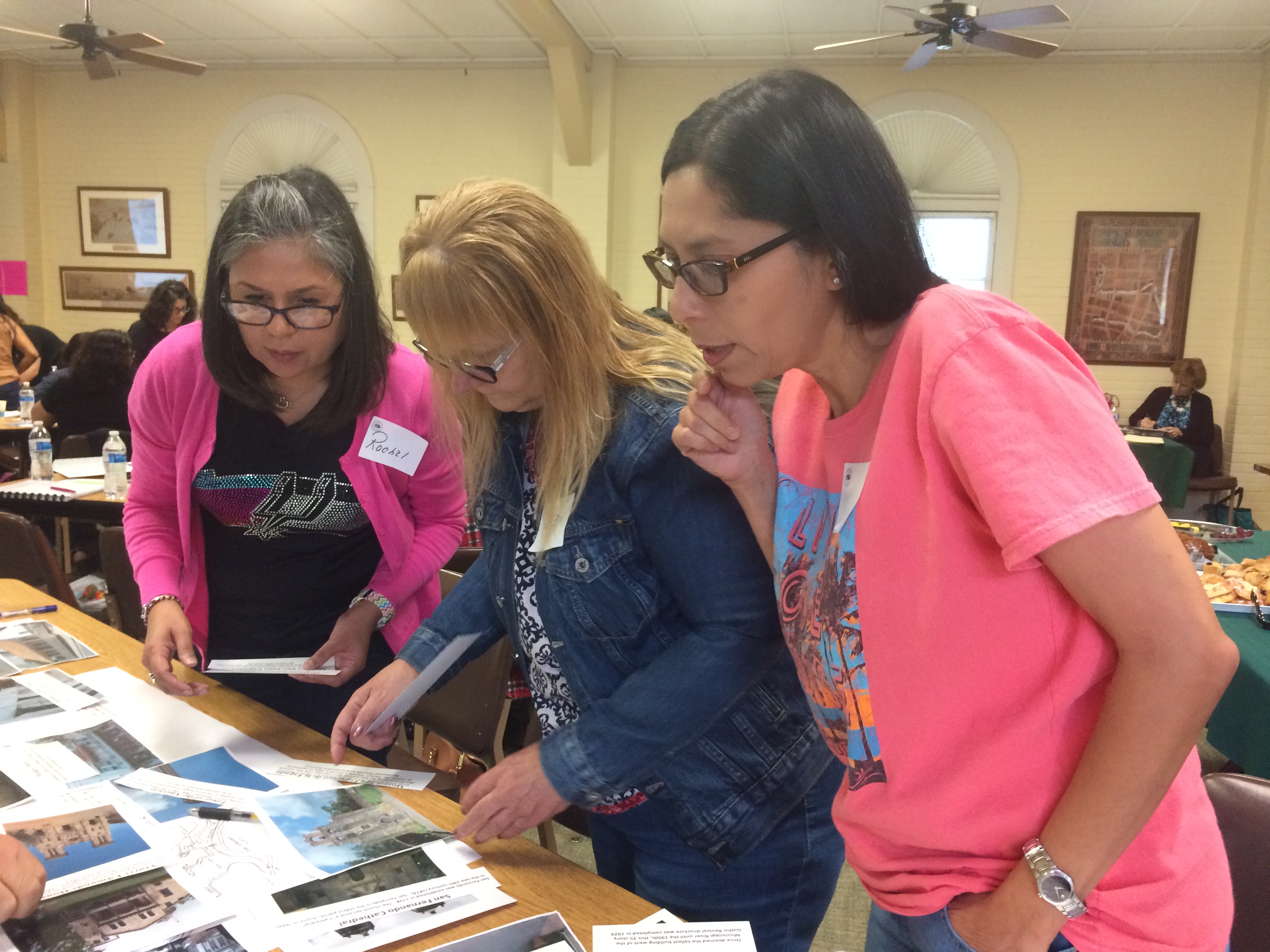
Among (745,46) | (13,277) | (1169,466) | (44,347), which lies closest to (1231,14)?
(1169,466)

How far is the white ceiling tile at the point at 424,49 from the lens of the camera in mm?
7172

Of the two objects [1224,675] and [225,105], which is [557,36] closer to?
[225,105]

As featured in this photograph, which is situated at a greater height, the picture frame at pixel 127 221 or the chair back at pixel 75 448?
the picture frame at pixel 127 221

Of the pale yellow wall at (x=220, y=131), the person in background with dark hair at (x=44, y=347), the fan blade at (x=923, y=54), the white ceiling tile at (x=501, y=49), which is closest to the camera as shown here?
the fan blade at (x=923, y=54)

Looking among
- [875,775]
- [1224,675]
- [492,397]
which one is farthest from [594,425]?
[1224,675]

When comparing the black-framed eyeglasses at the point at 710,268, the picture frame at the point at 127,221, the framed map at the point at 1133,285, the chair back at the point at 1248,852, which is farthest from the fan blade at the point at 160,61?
the chair back at the point at 1248,852

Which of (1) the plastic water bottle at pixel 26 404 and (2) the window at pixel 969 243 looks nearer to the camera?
(1) the plastic water bottle at pixel 26 404

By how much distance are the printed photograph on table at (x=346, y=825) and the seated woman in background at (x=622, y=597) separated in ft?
A: 0.30

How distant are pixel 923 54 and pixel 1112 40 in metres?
1.98

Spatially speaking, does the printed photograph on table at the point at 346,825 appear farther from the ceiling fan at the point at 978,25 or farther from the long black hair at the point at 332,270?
the ceiling fan at the point at 978,25

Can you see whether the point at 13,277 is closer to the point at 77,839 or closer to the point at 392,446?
the point at 392,446

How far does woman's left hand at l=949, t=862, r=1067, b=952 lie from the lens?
28.8 inches

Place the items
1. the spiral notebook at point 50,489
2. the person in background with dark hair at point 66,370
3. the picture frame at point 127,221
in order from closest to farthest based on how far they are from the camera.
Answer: the spiral notebook at point 50,489
the person in background with dark hair at point 66,370
the picture frame at point 127,221

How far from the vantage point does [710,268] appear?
2.68 ft
